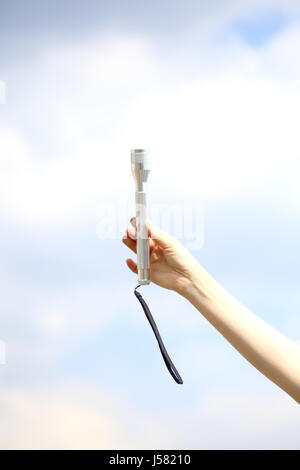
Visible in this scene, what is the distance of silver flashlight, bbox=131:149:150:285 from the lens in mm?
1213

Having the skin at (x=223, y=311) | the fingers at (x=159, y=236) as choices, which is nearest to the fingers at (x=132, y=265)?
the skin at (x=223, y=311)

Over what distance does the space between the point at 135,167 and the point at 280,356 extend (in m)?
0.54

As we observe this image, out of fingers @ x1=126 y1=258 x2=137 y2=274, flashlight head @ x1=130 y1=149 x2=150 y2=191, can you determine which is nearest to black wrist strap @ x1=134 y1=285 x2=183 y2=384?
fingers @ x1=126 y1=258 x2=137 y2=274

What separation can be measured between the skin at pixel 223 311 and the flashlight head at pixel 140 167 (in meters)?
0.10

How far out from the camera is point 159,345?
123 cm

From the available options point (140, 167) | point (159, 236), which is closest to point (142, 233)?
point (159, 236)

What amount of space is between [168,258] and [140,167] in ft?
0.76

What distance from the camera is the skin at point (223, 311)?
1.06 meters

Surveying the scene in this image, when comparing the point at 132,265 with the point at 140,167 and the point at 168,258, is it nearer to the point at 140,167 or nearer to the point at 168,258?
the point at 168,258

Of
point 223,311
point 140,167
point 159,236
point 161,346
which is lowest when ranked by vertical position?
point 161,346

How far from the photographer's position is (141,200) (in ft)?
3.99

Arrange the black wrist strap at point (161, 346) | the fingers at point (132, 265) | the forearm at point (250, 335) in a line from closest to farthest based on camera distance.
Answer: the forearm at point (250, 335)
the black wrist strap at point (161, 346)
the fingers at point (132, 265)

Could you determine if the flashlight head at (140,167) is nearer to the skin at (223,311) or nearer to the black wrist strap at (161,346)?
the skin at (223,311)

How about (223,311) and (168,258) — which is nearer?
(223,311)
